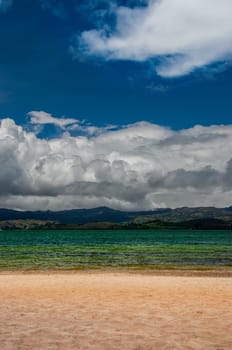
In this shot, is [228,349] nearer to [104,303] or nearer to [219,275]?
[104,303]

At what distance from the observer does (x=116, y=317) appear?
50.8ft

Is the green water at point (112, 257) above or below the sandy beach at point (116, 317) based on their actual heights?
below

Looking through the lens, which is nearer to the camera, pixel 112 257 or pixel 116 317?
pixel 116 317

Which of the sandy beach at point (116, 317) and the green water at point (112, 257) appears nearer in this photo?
the sandy beach at point (116, 317)

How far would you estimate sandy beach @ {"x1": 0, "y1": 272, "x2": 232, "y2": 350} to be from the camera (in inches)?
459

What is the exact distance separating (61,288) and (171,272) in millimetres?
16140

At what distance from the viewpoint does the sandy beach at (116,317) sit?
1166 cm

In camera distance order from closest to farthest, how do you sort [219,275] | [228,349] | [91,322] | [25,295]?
[228,349] → [91,322] → [25,295] → [219,275]

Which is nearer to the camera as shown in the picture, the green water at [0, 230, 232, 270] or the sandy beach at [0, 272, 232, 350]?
the sandy beach at [0, 272, 232, 350]

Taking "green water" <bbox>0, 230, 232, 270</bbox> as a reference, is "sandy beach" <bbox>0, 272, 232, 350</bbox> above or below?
above

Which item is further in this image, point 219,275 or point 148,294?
point 219,275

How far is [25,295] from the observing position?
21.8 metres

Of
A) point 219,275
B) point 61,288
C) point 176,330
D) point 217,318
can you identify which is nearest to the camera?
point 176,330

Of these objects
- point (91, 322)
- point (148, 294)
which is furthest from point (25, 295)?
point (91, 322)
